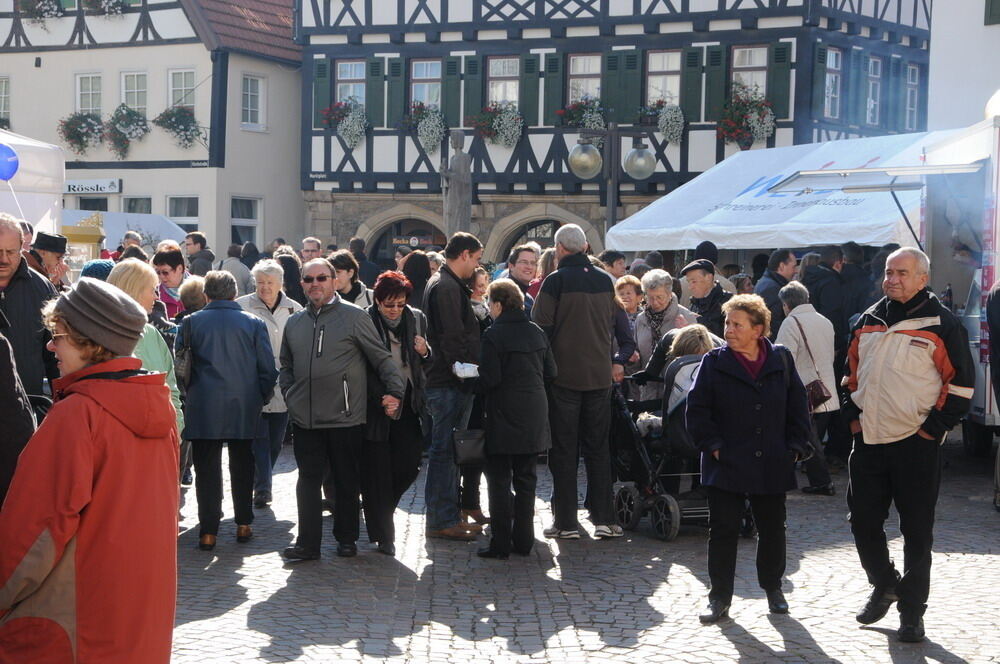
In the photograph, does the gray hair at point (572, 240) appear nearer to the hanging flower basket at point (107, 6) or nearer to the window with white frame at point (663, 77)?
the window with white frame at point (663, 77)

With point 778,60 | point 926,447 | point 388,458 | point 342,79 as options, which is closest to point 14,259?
point 388,458

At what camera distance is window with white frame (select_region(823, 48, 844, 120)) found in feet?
93.9

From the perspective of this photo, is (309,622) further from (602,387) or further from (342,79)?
(342,79)

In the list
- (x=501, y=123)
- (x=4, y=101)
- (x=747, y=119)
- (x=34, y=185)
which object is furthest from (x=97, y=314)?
(x=4, y=101)

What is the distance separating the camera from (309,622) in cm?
684

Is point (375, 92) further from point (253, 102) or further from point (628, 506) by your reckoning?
point (628, 506)

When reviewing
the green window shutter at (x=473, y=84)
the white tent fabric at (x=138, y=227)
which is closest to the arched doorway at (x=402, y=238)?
the green window shutter at (x=473, y=84)

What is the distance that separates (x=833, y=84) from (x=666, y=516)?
21.3 metres

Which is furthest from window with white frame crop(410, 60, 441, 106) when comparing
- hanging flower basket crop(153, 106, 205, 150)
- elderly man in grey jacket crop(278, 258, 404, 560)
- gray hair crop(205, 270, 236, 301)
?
elderly man in grey jacket crop(278, 258, 404, 560)

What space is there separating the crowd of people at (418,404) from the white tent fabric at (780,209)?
16.0 ft

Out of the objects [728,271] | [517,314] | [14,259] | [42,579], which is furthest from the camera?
[728,271]

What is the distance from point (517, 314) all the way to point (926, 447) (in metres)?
2.75

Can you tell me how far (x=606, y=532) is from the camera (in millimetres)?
9172

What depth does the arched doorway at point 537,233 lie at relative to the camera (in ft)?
103
